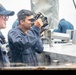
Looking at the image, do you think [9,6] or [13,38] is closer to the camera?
[13,38]

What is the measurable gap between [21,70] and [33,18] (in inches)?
29.5

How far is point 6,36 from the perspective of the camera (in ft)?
3.39

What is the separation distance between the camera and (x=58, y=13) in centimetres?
212

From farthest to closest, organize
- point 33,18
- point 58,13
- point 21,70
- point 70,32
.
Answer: point 58,13 < point 70,32 < point 33,18 < point 21,70

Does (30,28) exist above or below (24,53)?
above

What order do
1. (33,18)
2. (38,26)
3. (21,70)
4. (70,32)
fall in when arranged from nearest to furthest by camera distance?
(21,70) → (38,26) → (33,18) → (70,32)

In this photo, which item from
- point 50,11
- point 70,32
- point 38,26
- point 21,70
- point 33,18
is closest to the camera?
point 21,70

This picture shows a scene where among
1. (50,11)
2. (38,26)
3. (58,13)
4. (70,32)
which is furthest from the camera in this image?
(58,13)

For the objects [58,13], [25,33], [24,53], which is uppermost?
[58,13]

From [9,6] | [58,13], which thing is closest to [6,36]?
[9,6]

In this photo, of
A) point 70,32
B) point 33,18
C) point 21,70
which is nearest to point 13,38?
point 33,18

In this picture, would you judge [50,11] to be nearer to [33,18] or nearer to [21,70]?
[33,18]

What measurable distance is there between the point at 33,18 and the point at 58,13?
1.09m
